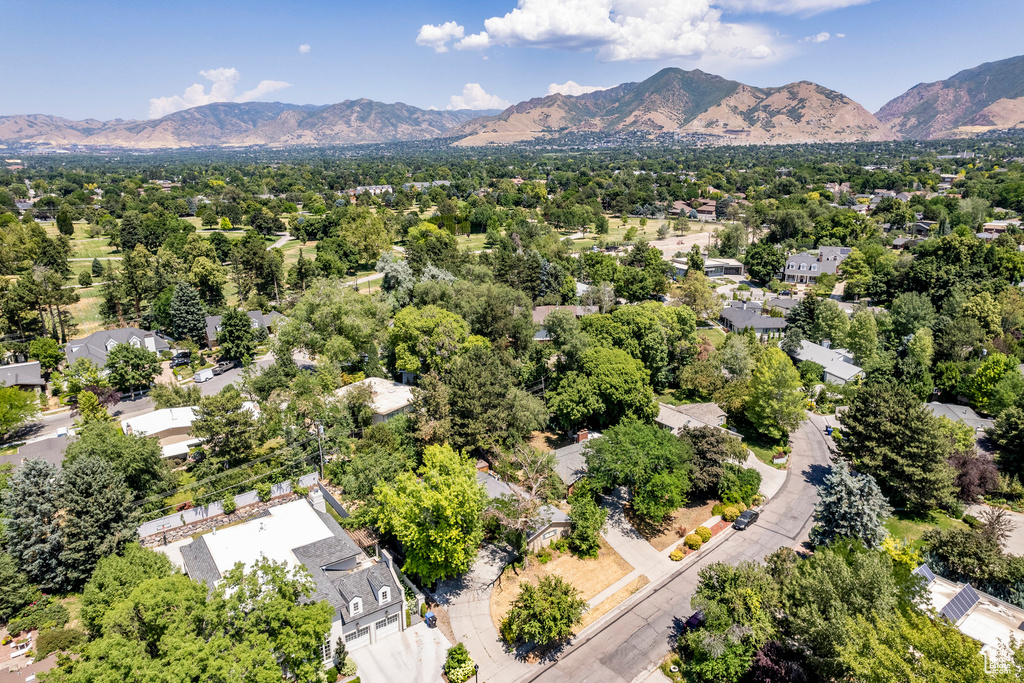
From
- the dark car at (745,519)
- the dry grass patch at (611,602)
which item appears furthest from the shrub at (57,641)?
the dark car at (745,519)

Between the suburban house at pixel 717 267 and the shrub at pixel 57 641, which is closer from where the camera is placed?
the shrub at pixel 57 641

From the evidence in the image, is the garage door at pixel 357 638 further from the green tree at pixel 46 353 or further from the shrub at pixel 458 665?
the green tree at pixel 46 353

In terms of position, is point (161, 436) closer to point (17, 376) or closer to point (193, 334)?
point (17, 376)

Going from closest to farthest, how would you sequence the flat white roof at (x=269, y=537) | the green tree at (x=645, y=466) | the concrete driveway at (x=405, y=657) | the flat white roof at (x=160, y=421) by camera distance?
1. the concrete driveway at (x=405, y=657)
2. the flat white roof at (x=269, y=537)
3. the green tree at (x=645, y=466)
4. the flat white roof at (x=160, y=421)

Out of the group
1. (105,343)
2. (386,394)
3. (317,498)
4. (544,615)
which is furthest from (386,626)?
(105,343)

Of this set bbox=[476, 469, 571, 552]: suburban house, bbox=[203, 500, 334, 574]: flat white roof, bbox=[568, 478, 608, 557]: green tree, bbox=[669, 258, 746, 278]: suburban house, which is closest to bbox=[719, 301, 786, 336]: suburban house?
bbox=[669, 258, 746, 278]: suburban house
